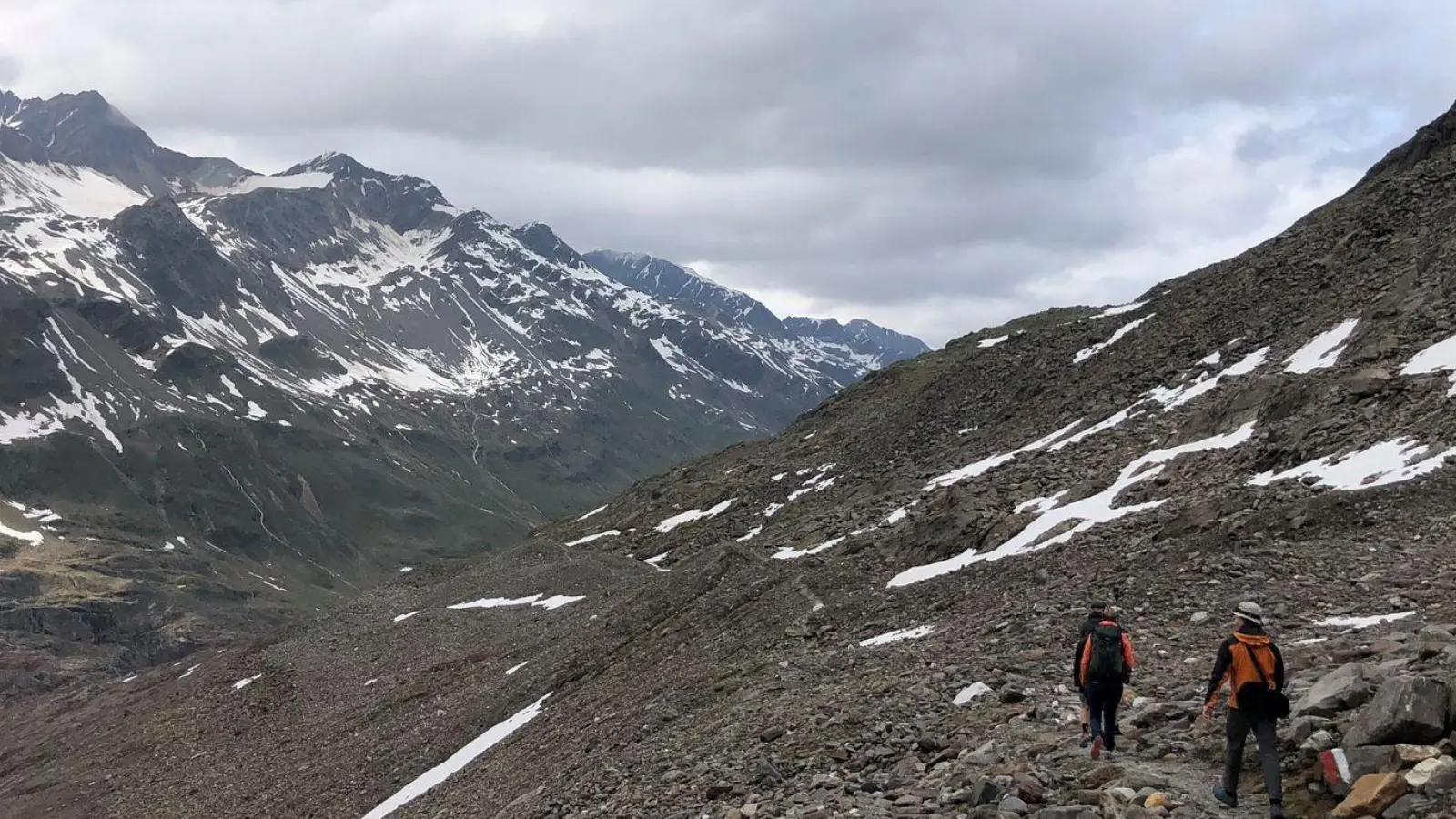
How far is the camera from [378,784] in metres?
36.2

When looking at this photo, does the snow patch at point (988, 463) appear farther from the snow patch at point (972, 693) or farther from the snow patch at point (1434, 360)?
the snow patch at point (972, 693)

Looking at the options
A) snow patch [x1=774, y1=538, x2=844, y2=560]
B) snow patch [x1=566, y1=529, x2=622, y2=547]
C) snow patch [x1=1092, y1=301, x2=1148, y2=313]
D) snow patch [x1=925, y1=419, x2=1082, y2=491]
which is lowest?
snow patch [x1=774, y1=538, x2=844, y2=560]

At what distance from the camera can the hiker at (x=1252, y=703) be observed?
456 inches

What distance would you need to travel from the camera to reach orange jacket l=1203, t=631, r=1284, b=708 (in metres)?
11.8

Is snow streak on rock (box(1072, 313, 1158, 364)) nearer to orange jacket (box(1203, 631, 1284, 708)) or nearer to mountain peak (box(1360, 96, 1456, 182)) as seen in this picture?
mountain peak (box(1360, 96, 1456, 182))

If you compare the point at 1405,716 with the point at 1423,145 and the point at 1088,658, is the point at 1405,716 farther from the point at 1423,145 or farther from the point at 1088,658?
the point at 1423,145

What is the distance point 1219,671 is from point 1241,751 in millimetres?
1092

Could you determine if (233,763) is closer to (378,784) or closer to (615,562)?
(378,784)

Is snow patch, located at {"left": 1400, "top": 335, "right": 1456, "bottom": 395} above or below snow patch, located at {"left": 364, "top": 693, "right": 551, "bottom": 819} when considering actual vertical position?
above

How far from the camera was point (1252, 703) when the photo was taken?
11797 millimetres

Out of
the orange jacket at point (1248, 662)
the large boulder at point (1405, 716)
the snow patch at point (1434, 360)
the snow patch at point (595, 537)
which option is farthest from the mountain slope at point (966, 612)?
the snow patch at point (595, 537)

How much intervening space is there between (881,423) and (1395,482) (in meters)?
49.1

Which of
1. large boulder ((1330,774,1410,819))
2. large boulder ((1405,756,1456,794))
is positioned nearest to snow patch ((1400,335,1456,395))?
large boulder ((1405,756,1456,794))

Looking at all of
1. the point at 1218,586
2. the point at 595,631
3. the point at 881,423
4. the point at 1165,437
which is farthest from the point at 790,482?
the point at 1218,586
